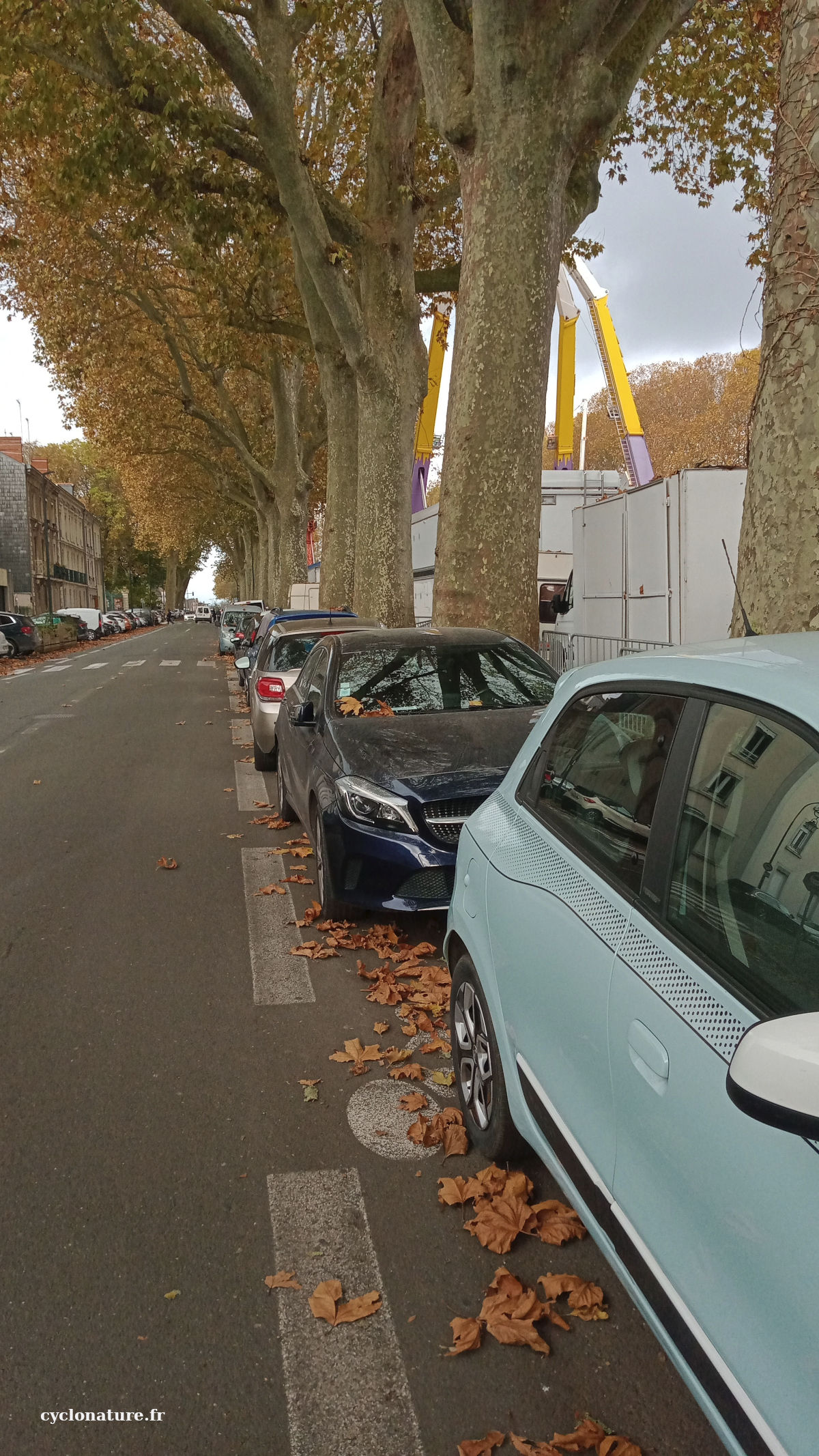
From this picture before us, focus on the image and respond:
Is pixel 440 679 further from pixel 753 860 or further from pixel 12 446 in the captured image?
pixel 12 446

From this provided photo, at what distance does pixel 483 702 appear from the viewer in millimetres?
6641

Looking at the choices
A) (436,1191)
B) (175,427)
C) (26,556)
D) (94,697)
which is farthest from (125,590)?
(436,1191)

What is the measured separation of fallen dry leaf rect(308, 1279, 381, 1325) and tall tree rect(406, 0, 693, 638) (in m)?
7.39

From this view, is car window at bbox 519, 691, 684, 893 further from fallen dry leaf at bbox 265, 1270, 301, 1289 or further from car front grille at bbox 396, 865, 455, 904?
car front grille at bbox 396, 865, 455, 904

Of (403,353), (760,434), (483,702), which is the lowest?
(483,702)

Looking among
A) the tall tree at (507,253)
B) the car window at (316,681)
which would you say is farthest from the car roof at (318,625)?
the car window at (316,681)

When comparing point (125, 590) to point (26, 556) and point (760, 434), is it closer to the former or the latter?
point (26, 556)

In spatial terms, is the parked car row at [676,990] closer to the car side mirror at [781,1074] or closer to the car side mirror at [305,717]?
the car side mirror at [781,1074]

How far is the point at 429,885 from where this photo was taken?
5.38 meters

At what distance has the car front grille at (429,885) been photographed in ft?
17.5

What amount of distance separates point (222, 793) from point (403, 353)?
8427mm

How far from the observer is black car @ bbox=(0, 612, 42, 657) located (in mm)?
37156

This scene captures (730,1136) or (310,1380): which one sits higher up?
(730,1136)

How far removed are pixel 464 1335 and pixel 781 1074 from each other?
1.62 meters
